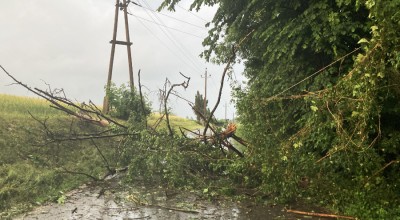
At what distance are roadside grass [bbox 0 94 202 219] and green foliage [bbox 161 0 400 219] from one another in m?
4.88

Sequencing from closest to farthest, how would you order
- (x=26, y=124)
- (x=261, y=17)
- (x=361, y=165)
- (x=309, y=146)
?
(x=361, y=165) < (x=309, y=146) < (x=261, y=17) < (x=26, y=124)

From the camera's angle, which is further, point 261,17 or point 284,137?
point 261,17

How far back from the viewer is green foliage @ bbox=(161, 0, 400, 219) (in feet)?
16.9

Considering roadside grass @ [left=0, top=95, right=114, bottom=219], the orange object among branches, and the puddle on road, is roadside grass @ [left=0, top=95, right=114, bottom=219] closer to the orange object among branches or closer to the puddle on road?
the puddle on road

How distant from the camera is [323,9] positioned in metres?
7.57

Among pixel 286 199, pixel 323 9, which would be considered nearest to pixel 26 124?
pixel 286 199

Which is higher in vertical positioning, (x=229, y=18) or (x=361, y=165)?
(x=229, y=18)

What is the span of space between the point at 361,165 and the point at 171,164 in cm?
504

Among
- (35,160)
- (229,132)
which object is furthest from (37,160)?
(229,132)

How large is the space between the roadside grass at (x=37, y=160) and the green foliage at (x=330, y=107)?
4885mm

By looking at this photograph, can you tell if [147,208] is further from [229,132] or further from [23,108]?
[23,108]

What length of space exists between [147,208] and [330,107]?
4219mm

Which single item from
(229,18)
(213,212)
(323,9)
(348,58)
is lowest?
(213,212)

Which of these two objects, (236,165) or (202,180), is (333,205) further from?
(202,180)
